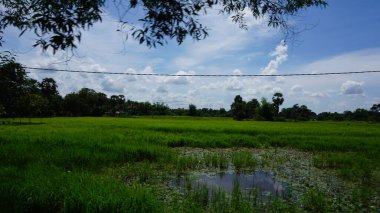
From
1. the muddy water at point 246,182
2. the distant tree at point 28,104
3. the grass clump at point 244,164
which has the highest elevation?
the distant tree at point 28,104

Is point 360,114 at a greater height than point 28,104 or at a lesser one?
greater

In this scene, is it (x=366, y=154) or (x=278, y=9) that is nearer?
(x=278, y=9)

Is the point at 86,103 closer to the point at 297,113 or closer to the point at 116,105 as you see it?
the point at 116,105

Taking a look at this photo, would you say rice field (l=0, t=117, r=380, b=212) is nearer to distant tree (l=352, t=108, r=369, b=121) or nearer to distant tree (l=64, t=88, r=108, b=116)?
distant tree (l=64, t=88, r=108, b=116)

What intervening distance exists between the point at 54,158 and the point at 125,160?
2.77 m

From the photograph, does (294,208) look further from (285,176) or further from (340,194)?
(285,176)

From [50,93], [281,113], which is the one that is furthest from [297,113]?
[50,93]

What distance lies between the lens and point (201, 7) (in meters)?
4.57

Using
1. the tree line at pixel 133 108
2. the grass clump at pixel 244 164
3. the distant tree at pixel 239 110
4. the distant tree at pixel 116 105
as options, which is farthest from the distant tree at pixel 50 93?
the grass clump at pixel 244 164

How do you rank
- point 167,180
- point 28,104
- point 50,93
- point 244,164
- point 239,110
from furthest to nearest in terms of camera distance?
point 239,110
point 50,93
point 28,104
point 244,164
point 167,180

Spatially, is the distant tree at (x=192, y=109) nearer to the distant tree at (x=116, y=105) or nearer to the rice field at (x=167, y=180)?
the distant tree at (x=116, y=105)

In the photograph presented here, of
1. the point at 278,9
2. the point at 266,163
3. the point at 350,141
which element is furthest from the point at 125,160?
the point at 350,141

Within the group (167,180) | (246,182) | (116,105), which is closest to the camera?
(167,180)

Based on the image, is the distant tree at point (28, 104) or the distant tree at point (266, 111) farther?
the distant tree at point (266, 111)
